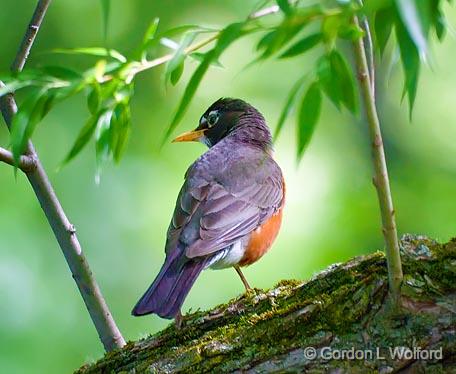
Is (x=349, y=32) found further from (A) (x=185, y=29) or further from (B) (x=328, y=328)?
(B) (x=328, y=328)

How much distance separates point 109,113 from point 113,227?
452 cm

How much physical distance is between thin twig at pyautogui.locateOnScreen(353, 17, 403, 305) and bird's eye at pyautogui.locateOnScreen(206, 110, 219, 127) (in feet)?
11.4

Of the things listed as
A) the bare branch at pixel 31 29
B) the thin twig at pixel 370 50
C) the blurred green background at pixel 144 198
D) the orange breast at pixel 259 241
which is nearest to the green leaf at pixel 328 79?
the thin twig at pixel 370 50

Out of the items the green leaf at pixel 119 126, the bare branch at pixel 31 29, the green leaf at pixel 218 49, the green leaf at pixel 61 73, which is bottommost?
the green leaf at pixel 218 49

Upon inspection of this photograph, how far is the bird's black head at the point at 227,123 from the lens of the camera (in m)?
6.18

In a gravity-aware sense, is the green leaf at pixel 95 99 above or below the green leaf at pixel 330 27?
above

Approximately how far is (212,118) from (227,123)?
13 cm

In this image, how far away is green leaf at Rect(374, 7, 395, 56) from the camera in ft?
7.10

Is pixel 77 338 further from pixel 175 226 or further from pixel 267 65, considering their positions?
pixel 267 65

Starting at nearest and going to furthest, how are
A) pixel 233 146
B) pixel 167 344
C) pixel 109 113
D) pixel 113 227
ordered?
pixel 109 113 < pixel 167 344 < pixel 233 146 < pixel 113 227

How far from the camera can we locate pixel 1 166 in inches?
268

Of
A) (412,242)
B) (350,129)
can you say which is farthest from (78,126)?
(412,242)

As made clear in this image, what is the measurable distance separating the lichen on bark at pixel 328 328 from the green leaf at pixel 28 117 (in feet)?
3.97

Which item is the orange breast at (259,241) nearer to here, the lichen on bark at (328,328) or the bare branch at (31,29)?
the lichen on bark at (328,328)
